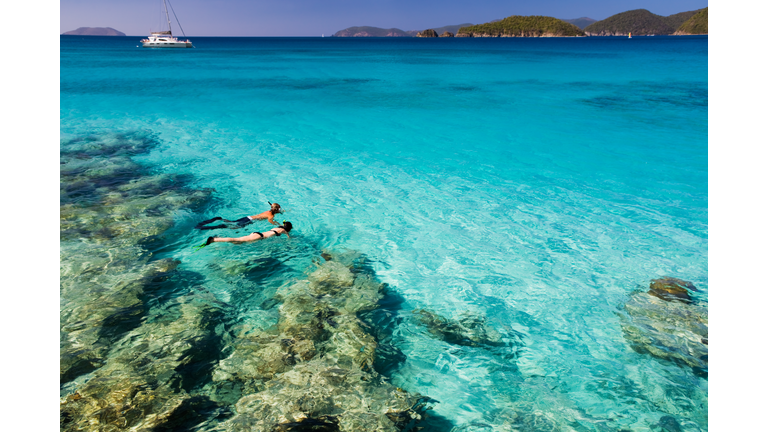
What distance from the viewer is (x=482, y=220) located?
36.4 feet

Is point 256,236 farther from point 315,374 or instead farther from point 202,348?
point 315,374

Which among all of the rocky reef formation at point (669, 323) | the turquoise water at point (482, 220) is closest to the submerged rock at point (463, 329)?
the turquoise water at point (482, 220)

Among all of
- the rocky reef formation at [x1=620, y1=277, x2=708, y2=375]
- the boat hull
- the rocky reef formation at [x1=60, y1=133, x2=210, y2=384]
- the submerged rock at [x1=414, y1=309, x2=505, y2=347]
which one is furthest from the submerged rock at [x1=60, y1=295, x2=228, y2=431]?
the boat hull

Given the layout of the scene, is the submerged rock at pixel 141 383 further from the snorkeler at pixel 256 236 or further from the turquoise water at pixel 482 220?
the snorkeler at pixel 256 236

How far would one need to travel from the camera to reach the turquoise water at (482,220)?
585 centimetres

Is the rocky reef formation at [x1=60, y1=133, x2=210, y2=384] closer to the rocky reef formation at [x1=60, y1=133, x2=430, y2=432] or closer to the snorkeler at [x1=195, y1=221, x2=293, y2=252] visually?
the rocky reef formation at [x1=60, y1=133, x2=430, y2=432]

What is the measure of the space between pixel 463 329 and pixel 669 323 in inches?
134

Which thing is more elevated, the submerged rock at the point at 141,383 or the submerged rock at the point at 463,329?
the submerged rock at the point at 141,383

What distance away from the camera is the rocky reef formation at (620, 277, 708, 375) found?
6219 millimetres

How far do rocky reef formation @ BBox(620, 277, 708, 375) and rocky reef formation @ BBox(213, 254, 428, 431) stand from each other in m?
3.85

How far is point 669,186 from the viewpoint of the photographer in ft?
43.8

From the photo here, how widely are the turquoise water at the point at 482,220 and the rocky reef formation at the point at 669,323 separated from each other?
0.69 feet

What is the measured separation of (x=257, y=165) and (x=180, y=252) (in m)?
7.43

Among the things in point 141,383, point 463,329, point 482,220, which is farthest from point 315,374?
point 482,220
